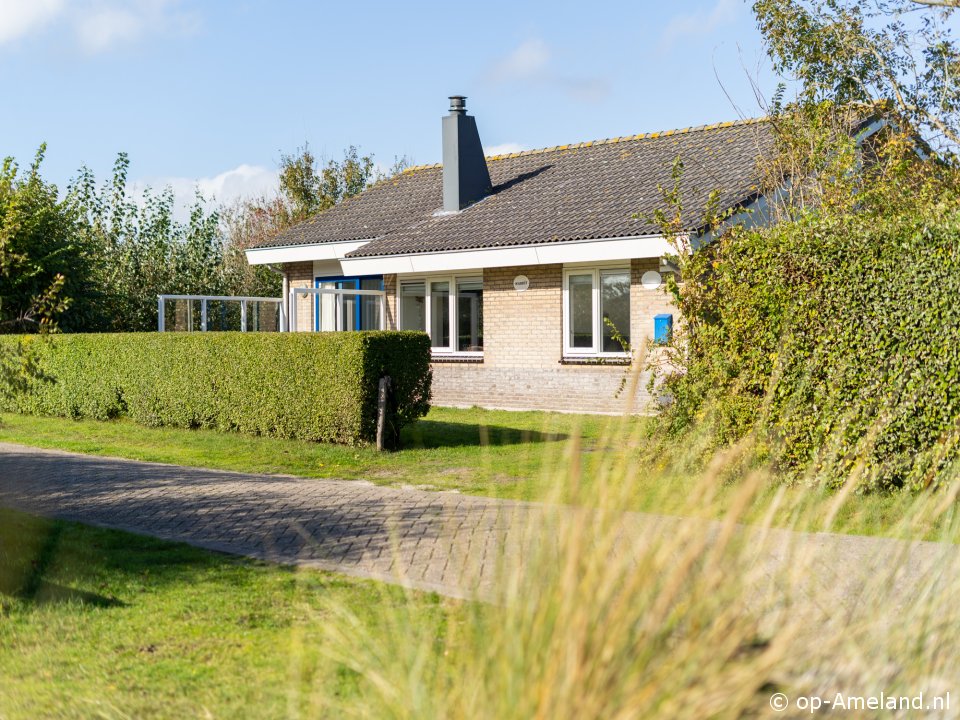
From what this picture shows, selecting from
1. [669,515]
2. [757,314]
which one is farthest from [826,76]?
[669,515]

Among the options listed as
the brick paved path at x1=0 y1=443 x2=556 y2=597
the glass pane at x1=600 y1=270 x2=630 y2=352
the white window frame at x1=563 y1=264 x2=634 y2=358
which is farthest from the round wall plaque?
the brick paved path at x1=0 y1=443 x2=556 y2=597

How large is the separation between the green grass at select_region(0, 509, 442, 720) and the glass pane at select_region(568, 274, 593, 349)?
12.5m

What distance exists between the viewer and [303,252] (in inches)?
952

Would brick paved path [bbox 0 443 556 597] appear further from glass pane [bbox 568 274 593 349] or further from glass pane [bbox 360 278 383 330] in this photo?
glass pane [bbox 360 278 383 330]

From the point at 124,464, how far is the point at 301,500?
3.76 m

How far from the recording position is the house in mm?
18281

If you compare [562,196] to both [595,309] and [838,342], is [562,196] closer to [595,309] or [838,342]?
[595,309]

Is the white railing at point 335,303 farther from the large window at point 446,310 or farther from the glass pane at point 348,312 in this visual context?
the large window at point 446,310

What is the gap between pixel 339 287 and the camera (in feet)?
79.2

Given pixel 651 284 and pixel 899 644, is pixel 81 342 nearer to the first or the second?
pixel 651 284

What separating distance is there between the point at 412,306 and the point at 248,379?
7.87 m

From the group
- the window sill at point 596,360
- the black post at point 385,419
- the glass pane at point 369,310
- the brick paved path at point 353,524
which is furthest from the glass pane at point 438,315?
the brick paved path at point 353,524

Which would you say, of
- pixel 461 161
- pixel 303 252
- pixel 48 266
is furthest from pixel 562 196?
pixel 48 266

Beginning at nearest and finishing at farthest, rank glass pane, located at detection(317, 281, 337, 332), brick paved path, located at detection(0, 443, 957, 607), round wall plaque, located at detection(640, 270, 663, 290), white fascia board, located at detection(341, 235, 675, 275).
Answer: brick paved path, located at detection(0, 443, 957, 607) → white fascia board, located at detection(341, 235, 675, 275) → round wall plaque, located at detection(640, 270, 663, 290) → glass pane, located at detection(317, 281, 337, 332)
